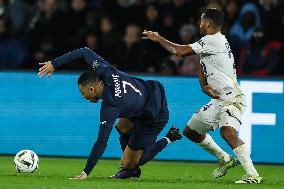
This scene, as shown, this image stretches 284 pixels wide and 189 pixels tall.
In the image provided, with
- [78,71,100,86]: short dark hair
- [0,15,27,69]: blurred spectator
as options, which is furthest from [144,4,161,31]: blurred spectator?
[78,71,100,86]: short dark hair

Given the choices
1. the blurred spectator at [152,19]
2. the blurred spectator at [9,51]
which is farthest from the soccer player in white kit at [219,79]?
the blurred spectator at [9,51]

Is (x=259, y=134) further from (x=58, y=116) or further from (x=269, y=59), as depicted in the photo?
(x=58, y=116)

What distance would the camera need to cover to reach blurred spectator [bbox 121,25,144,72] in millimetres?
17219

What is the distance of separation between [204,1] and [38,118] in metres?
4.42

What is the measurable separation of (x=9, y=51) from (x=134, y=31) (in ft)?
7.86

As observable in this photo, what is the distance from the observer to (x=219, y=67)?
459 inches

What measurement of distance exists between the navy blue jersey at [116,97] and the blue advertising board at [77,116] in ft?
12.3

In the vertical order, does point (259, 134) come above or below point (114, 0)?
below

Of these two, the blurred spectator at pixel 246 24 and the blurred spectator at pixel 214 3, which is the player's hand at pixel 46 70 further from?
the blurred spectator at pixel 214 3

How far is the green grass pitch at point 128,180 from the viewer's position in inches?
416

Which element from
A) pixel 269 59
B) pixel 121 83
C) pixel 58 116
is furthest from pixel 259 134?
pixel 121 83

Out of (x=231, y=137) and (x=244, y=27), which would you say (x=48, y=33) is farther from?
(x=231, y=137)

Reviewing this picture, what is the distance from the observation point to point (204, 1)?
59.4ft

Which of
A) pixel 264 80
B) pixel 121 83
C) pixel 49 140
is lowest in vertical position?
pixel 49 140
